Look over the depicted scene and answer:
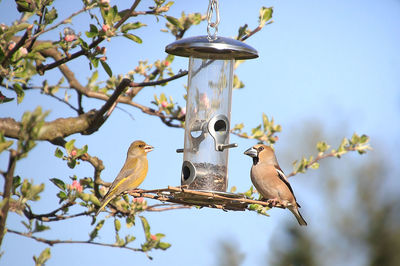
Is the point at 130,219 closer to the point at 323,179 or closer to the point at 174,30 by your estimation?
the point at 174,30

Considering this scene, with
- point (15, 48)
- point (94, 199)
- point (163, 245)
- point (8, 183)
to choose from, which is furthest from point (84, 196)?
point (8, 183)

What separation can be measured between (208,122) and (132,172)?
1.29 m

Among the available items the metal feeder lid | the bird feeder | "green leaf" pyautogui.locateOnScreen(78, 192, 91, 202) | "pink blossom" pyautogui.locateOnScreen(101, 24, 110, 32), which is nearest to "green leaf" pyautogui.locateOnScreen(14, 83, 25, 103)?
"pink blossom" pyautogui.locateOnScreen(101, 24, 110, 32)

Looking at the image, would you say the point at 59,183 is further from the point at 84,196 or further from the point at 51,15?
the point at 51,15

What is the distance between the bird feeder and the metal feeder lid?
141 millimetres

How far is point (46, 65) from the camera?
5.81 meters

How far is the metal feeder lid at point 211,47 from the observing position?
5.70 meters

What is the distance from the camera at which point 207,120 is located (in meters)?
6.61

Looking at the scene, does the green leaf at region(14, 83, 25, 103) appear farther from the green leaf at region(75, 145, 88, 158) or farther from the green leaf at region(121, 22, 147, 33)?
the green leaf at region(121, 22, 147, 33)

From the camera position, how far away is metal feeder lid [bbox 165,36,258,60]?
5.70 metres

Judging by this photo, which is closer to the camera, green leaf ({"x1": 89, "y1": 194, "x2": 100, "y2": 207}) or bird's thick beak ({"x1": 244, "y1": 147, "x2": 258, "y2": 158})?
green leaf ({"x1": 89, "y1": 194, "x2": 100, "y2": 207})

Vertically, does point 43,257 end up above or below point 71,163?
below

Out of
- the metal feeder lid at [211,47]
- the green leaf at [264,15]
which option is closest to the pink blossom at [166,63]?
the metal feeder lid at [211,47]

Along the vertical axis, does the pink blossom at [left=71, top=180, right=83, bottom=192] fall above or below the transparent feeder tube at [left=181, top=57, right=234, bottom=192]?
below
